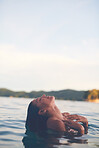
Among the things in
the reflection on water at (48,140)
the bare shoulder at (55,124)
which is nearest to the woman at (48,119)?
the bare shoulder at (55,124)

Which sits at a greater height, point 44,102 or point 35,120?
point 44,102

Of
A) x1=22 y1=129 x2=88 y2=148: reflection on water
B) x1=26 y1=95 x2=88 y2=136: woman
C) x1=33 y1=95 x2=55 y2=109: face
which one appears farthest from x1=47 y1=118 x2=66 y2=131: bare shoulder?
x1=33 y1=95 x2=55 y2=109: face

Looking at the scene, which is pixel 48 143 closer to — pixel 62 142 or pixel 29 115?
pixel 62 142

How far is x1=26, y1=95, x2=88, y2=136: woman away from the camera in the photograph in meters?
5.79

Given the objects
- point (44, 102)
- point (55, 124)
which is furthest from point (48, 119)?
point (44, 102)

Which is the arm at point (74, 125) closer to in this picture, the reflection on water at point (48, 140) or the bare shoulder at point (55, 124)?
the bare shoulder at point (55, 124)

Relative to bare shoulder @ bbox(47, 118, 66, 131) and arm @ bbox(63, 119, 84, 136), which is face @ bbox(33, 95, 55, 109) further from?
arm @ bbox(63, 119, 84, 136)

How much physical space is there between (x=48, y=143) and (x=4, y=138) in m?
1.30

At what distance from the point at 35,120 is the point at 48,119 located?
534 mm

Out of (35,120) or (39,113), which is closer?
(39,113)

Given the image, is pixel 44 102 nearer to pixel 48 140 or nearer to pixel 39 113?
pixel 39 113

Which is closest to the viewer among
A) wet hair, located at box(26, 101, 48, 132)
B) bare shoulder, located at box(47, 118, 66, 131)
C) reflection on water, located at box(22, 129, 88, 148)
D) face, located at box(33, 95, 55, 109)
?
reflection on water, located at box(22, 129, 88, 148)

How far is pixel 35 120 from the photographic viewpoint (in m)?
6.15

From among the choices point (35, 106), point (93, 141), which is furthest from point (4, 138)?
point (93, 141)
